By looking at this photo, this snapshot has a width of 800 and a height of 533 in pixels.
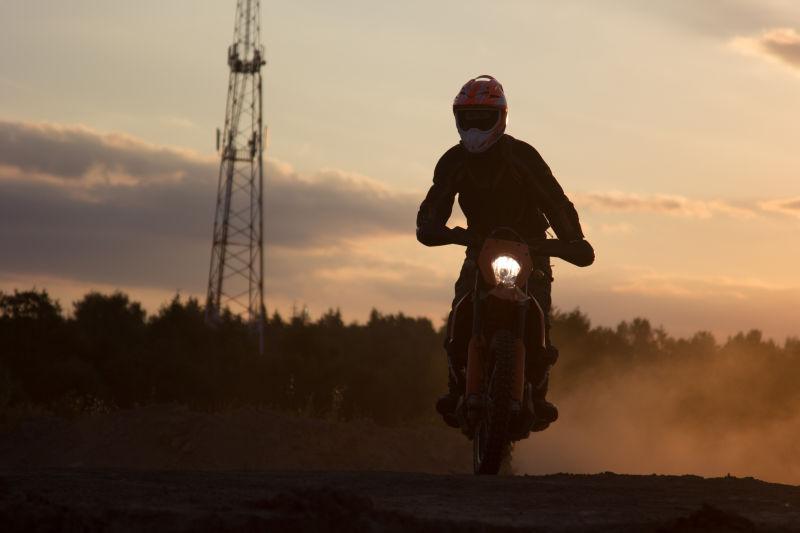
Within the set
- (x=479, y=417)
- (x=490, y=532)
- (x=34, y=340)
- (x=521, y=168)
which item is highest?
(x=34, y=340)

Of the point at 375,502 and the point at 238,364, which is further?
the point at 238,364

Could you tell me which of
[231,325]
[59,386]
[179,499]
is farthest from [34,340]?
[179,499]

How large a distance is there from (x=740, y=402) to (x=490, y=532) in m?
39.6

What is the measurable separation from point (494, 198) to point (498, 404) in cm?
178

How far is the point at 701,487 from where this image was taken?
1054 cm

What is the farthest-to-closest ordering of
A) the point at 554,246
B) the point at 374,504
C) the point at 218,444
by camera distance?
1. the point at 218,444
2. the point at 554,246
3. the point at 374,504

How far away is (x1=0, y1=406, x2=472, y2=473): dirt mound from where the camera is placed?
2381 cm

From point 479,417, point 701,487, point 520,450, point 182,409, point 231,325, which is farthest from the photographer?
point 231,325

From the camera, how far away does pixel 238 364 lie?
44438mm

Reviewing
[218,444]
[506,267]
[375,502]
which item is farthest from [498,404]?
[218,444]

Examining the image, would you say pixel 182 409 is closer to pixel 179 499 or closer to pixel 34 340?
pixel 179 499

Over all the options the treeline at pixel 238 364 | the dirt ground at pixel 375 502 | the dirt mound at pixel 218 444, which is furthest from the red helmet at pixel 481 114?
the treeline at pixel 238 364

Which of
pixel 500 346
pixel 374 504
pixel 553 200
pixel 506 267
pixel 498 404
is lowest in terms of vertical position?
pixel 374 504

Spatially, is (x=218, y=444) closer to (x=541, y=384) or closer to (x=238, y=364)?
(x=541, y=384)
